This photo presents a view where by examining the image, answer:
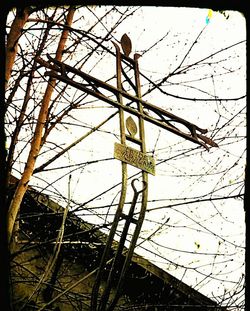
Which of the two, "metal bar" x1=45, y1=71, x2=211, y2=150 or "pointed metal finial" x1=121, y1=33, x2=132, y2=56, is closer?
"metal bar" x1=45, y1=71, x2=211, y2=150

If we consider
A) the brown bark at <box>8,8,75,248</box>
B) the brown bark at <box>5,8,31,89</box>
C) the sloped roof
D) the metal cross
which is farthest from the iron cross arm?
the sloped roof

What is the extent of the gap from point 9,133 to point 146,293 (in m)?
2.85

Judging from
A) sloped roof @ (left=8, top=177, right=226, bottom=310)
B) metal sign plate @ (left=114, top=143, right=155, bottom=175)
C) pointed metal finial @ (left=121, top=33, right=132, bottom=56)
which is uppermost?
pointed metal finial @ (left=121, top=33, right=132, bottom=56)

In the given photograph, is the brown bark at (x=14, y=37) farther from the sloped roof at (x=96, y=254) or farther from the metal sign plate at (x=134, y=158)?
the sloped roof at (x=96, y=254)

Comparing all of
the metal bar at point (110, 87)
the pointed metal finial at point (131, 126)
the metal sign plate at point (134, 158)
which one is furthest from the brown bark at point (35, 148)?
the metal sign plate at point (134, 158)

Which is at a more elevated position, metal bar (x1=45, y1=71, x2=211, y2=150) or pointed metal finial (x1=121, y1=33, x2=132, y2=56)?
pointed metal finial (x1=121, y1=33, x2=132, y2=56)

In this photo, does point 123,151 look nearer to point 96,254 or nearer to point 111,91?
point 111,91

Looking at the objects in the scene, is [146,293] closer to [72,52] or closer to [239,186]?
[239,186]

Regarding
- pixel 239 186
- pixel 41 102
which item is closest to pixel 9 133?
pixel 41 102

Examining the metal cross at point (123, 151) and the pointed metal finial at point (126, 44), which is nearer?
the metal cross at point (123, 151)

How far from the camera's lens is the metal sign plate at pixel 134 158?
1964 mm

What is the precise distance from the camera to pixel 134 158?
2.02 meters

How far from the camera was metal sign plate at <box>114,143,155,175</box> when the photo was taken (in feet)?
6.44

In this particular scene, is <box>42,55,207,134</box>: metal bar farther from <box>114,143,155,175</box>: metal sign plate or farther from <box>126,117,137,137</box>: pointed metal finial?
<box>114,143,155,175</box>: metal sign plate
